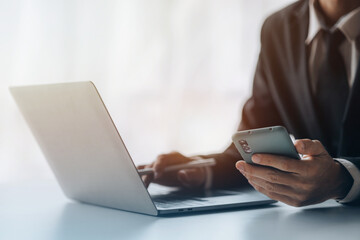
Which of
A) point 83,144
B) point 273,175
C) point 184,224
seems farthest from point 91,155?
point 273,175

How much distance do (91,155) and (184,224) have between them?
20 centimetres

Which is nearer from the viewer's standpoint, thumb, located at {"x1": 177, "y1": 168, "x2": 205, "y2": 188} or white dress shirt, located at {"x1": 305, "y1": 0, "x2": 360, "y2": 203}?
thumb, located at {"x1": 177, "y1": 168, "x2": 205, "y2": 188}

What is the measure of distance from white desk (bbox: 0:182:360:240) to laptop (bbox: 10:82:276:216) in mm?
29

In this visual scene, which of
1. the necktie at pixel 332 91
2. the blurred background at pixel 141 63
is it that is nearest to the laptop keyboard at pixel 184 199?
the necktie at pixel 332 91

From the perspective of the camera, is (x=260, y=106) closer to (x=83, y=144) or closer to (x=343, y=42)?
(x=343, y=42)

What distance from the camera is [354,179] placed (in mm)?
800

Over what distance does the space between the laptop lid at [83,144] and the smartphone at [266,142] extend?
176 millimetres

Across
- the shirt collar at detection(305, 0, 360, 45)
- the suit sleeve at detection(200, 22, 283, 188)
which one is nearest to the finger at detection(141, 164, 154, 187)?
the suit sleeve at detection(200, 22, 283, 188)

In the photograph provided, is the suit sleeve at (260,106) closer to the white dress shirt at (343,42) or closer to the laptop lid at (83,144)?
the white dress shirt at (343,42)

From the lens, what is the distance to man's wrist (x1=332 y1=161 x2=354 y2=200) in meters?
0.78

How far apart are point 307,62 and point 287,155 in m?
0.81

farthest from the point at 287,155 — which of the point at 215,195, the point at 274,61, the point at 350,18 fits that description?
the point at 274,61

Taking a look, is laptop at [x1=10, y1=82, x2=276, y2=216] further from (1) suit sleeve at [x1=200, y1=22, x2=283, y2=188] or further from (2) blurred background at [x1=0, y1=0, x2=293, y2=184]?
(2) blurred background at [x1=0, y1=0, x2=293, y2=184]

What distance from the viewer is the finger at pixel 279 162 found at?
688 millimetres
